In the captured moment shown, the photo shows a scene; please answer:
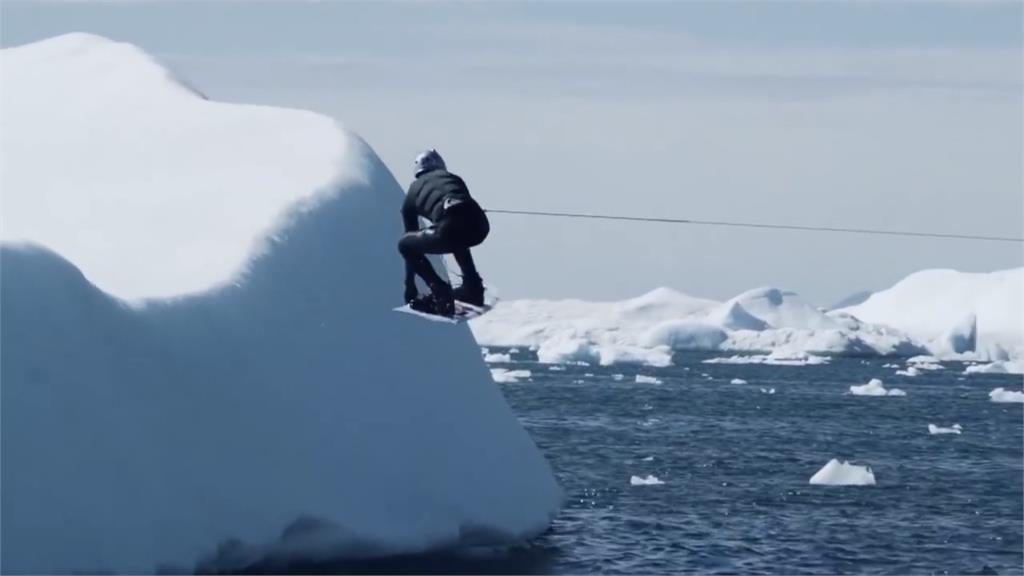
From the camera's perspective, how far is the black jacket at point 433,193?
16.4 meters

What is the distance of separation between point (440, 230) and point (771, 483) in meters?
18.9

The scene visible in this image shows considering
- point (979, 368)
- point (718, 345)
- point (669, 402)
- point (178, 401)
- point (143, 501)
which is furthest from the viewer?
point (718, 345)

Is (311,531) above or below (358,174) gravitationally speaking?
below

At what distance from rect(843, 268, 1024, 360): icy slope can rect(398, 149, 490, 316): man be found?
93003 mm

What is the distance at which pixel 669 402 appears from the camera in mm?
58750

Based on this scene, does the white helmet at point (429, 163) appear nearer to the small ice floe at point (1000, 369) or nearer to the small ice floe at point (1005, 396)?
the small ice floe at point (1005, 396)

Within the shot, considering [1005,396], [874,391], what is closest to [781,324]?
[874,391]

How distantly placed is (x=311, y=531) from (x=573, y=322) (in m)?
108

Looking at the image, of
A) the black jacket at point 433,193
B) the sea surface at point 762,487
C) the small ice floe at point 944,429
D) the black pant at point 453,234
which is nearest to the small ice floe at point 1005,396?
the sea surface at point 762,487

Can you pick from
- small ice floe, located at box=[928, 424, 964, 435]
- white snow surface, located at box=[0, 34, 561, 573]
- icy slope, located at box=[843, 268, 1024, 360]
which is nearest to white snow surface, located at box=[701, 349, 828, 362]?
icy slope, located at box=[843, 268, 1024, 360]

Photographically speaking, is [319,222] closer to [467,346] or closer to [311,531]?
[467,346]

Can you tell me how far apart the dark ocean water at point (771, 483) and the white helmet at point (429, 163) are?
703cm

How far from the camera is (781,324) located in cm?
12125

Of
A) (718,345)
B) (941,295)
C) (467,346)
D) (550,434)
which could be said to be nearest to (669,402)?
(550,434)
